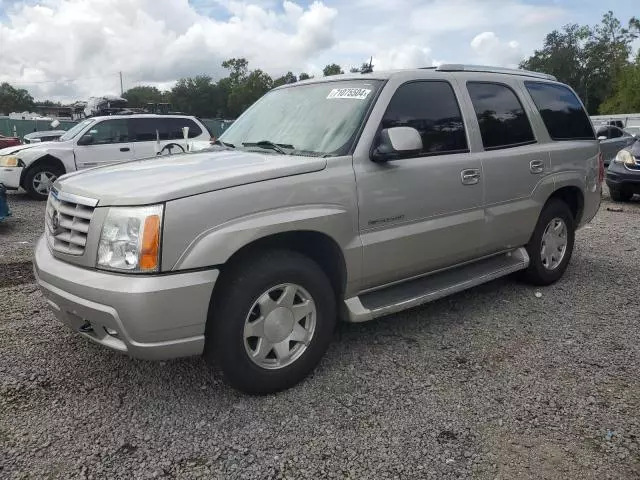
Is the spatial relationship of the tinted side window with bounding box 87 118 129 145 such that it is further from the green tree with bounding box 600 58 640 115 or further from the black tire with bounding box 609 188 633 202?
the green tree with bounding box 600 58 640 115

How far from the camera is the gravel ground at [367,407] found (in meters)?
2.58

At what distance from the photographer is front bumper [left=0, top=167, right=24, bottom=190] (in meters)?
10.8

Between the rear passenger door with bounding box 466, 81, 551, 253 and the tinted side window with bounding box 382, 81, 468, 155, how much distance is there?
25 centimetres

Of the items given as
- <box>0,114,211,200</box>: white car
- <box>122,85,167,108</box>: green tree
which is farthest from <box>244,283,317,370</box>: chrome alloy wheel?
<box>122,85,167,108</box>: green tree

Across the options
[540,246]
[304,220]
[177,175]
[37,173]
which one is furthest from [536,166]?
[37,173]

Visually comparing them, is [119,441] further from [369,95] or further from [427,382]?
[369,95]

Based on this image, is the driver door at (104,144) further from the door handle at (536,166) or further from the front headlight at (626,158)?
the front headlight at (626,158)

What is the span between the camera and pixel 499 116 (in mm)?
4449

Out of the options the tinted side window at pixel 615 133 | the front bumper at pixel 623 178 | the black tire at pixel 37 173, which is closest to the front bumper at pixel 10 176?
the black tire at pixel 37 173

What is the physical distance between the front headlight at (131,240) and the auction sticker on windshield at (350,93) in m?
1.67

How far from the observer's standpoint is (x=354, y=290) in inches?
136

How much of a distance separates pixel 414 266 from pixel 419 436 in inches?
51.1

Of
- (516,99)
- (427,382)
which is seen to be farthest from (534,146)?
(427,382)

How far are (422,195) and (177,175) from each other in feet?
5.33
